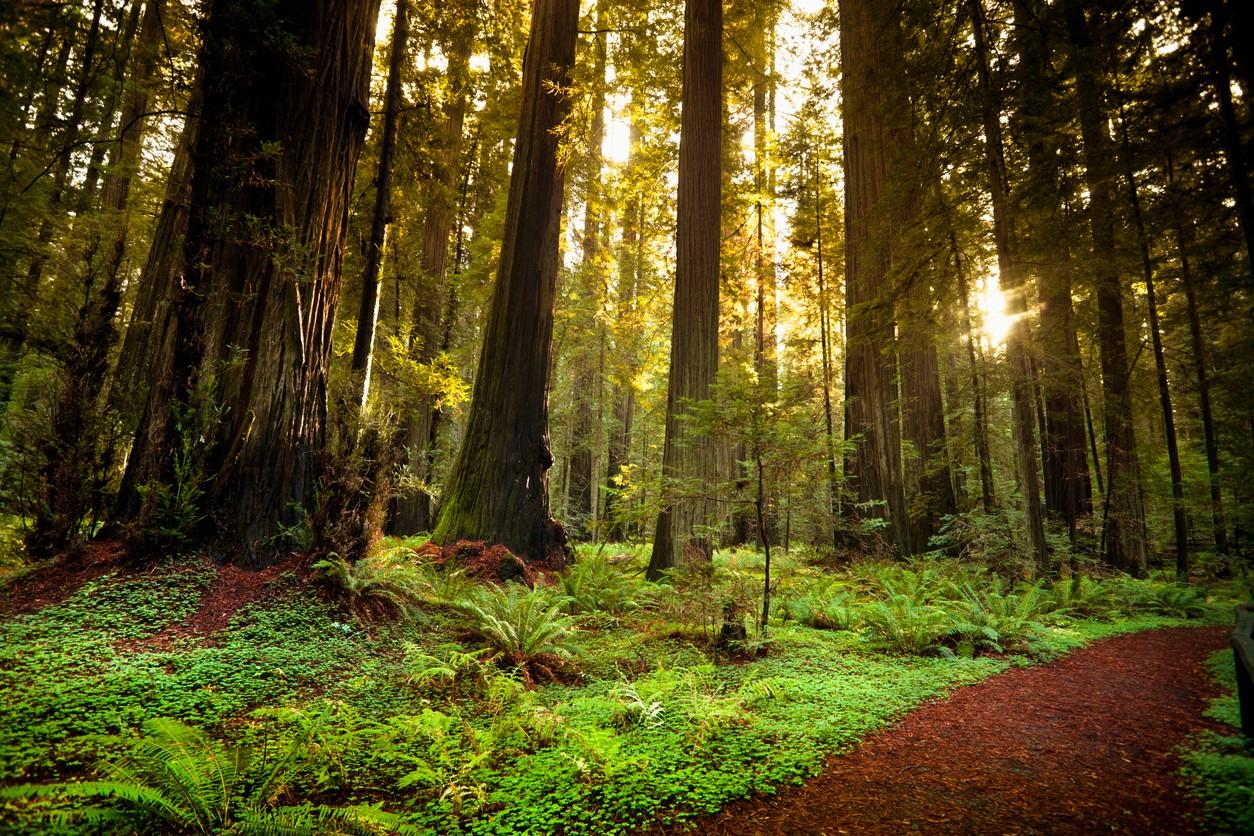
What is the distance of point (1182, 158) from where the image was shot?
502 cm

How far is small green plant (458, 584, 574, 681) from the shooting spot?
445cm

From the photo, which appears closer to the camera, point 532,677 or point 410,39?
point 532,677

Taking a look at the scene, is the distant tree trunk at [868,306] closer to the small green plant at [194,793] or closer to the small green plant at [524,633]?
the small green plant at [524,633]

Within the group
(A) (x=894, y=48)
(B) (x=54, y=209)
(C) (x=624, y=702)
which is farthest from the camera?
(B) (x=54, y=209)

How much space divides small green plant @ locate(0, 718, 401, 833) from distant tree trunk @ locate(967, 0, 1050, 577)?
8.85 m

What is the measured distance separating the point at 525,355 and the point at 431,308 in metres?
5.80

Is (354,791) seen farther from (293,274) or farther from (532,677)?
(293,274)

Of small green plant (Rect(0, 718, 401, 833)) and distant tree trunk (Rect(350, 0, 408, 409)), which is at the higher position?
distant tree trunk (Rect(350, 0, 408, 409))

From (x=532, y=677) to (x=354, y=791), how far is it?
1.90m

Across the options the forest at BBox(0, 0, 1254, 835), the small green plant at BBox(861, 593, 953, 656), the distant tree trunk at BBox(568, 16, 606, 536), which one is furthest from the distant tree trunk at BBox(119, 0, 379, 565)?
the distant tree trunk at BBox(568, 16, 606, 536)

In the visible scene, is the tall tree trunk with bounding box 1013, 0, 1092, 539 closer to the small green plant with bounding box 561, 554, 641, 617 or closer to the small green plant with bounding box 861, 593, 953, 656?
the small green plant with bounding box 861, 593, 953, 656

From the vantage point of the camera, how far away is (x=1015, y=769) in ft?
9.85

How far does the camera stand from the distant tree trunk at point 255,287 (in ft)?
14.6

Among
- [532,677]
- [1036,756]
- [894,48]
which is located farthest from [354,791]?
[894,48]
